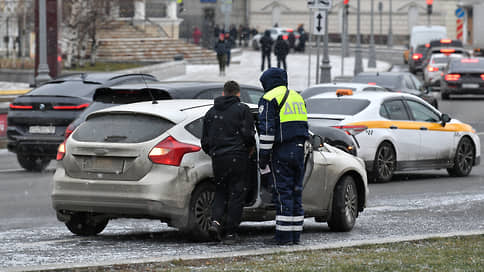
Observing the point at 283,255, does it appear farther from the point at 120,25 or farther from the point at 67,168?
the point at 120,25

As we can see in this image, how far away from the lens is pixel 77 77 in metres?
18.8

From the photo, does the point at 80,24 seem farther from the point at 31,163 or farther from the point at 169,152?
the point at 169,152

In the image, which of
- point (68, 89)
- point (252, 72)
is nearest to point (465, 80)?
point (252, 72)

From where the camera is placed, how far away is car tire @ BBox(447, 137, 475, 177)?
18125mm

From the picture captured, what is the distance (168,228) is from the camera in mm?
11781

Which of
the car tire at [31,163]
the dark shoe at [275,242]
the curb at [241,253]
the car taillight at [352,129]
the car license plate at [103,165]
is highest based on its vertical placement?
the car license plate at [103,165]

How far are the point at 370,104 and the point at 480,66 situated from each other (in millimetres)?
21610

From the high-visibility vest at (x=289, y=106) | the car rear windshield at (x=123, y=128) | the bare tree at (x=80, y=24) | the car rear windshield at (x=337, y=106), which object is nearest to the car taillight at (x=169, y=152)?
the car rear windshield at (x=123, y=128)

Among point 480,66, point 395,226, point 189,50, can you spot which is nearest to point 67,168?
point 395,226

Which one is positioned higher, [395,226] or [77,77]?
[77,77]

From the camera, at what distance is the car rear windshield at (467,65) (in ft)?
123

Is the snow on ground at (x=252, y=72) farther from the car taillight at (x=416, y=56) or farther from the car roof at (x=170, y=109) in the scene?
the car roof at (x=170, y=109)

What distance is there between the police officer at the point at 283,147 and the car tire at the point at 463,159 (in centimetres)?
858

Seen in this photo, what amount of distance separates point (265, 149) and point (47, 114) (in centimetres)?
879
